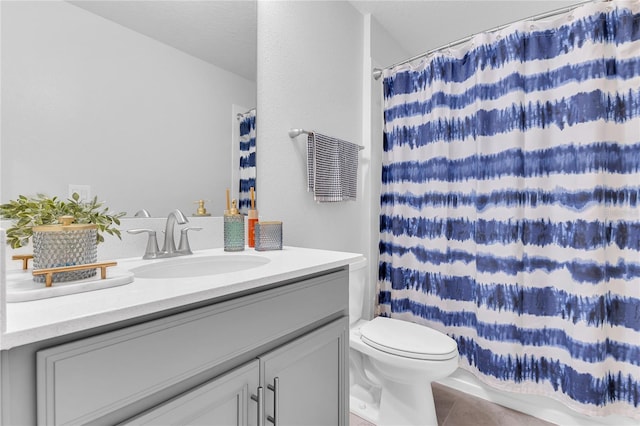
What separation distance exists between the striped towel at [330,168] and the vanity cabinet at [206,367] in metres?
0.62

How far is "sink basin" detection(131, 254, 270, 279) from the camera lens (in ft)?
3.12

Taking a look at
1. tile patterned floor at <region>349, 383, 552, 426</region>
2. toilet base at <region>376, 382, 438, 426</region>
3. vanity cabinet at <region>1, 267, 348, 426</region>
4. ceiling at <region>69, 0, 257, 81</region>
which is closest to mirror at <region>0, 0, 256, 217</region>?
ceiling at <region>69, 0, 257, 81</region>

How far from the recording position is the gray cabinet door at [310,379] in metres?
0.81

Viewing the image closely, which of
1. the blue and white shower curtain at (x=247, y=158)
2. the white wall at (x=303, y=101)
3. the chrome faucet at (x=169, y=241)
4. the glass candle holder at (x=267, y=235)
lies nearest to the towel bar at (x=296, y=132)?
the white wall at (x=303, y=101)

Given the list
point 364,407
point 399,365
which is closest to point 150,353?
point 399,365

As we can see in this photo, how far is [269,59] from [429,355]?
1.49 metres

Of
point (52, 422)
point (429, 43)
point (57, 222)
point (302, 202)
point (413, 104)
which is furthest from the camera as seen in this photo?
point (429, 43)

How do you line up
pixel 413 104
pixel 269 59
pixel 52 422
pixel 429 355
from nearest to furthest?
pixel 52 422
pixel 429 355
pixel 269 59
pixel 413 104

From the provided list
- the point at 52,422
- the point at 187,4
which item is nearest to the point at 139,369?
the point at 52,422

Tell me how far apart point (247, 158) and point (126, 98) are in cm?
50

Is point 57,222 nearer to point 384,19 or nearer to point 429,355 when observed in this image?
point 429,355

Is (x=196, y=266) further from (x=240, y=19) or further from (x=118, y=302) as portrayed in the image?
(x=240, y=19)

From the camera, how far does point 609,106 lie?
4.64 ft

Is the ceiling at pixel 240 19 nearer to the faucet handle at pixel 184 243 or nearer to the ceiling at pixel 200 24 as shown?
the ceiling at pixel 200 24
